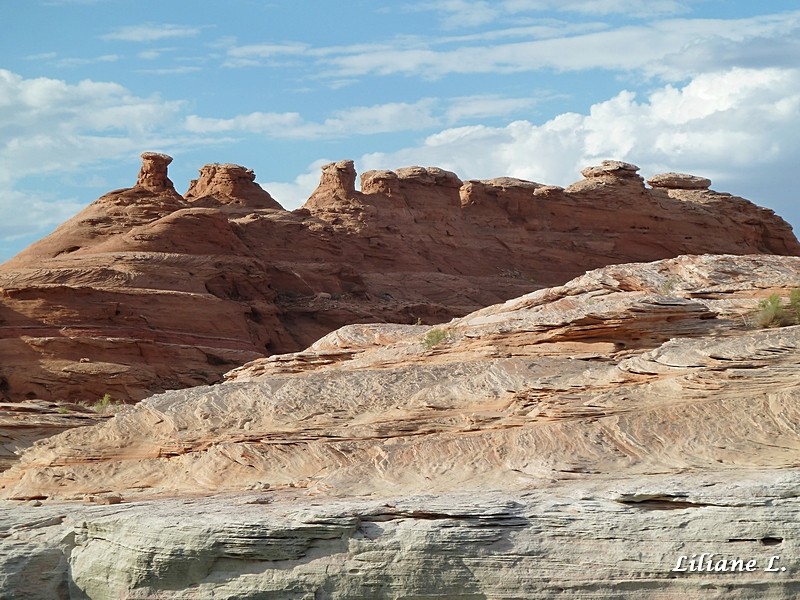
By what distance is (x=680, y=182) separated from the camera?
6216cm

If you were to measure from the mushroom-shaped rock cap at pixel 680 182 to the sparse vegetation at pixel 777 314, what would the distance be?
49397 mm

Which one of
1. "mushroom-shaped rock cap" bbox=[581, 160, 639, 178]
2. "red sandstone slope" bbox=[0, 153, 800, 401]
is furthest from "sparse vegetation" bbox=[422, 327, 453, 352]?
"mushroom-shaped rock cap" bbox=[581, 160, 639, 178]

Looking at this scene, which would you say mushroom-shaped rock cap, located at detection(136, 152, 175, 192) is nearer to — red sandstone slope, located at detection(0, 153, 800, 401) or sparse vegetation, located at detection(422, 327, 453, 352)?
red sandstone slope, located at detection(0, 153, 800, 401)

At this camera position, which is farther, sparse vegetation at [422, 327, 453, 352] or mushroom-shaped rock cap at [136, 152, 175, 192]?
mushroom-shaped rock cap at [136, 152, 175, 192]

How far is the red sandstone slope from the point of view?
3597 cm

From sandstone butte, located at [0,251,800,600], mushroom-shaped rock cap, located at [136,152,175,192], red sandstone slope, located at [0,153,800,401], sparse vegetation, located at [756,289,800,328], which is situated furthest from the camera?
mushroom-shaped rock cap, located at [136,152,175,192]

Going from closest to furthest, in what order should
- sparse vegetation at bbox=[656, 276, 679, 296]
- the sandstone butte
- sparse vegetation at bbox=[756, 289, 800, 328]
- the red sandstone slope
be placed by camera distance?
the sandstone butte
sparse vegetation at bbox=[756, 289, 800, 328]
sparse vegetation at bbox=[656, 276, 679, 296]
the red sandstone slope

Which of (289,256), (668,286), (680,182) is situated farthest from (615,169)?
(668,286)

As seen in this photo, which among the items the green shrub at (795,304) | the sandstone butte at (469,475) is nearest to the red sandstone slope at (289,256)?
the sandstone butte at (469,475)

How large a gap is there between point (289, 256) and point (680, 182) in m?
24.9

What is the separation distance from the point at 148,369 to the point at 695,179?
3777 cm

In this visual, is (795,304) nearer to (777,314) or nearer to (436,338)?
(777,314)

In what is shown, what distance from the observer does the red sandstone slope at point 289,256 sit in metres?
36.0

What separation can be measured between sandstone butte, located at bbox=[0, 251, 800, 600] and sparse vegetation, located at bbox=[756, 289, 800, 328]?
2.6 inches
